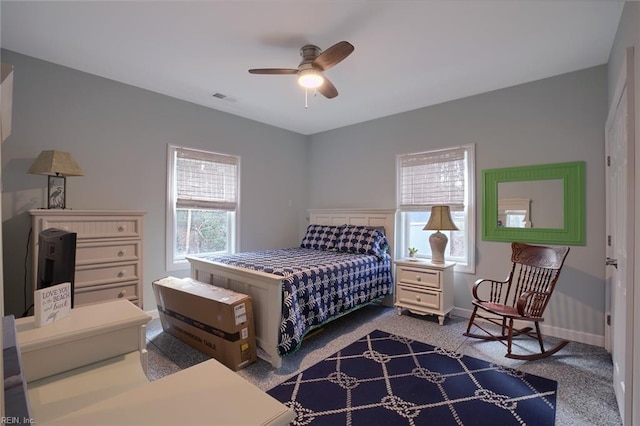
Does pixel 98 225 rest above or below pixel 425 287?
above

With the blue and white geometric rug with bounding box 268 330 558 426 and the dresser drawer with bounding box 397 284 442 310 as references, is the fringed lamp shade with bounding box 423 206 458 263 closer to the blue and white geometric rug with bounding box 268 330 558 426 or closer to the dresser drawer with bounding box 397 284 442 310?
the dresser drawer with bounding box 397 284 442 310

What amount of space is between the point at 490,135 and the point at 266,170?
2955 mm

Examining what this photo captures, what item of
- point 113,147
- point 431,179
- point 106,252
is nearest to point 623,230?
point 431,179

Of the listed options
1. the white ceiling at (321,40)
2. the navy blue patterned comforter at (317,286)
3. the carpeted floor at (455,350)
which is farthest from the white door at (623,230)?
the navy blue patterned comforter at (317,286)

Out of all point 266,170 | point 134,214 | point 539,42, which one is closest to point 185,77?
point 134,214

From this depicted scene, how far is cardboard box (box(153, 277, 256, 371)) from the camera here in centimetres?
233

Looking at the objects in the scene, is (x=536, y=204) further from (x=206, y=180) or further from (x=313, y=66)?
(x=206, y=180)

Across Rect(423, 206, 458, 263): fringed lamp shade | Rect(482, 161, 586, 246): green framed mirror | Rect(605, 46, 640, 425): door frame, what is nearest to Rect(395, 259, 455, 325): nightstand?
Rect(423, 206, 458, 263): fringed lamp shade

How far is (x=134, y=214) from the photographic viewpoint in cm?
290

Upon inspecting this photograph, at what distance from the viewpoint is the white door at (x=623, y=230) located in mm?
1612

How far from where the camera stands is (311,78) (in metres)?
2.51

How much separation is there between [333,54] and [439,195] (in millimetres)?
2307

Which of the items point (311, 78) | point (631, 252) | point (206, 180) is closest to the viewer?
point (631, 252)

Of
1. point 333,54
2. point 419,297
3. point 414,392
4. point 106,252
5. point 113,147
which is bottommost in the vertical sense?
point 414,392
